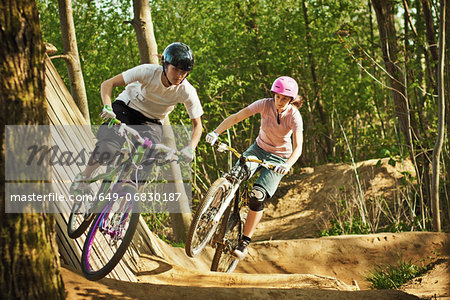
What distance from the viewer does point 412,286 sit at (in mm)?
5848

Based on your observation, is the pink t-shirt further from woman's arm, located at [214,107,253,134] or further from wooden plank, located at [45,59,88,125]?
wooden plank, located at [45,59,88,125]

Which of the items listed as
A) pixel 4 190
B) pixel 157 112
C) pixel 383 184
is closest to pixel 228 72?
pixel 383 184

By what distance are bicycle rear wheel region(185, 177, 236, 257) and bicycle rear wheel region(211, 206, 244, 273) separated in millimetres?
383

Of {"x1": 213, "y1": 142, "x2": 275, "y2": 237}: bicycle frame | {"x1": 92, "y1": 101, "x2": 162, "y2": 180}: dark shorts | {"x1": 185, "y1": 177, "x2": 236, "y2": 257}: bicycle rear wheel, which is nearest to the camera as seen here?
{"x1": 92, "y1": 101, "x2": 162, "y2": 180}: dark shorts

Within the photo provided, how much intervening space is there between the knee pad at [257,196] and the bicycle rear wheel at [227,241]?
245mm

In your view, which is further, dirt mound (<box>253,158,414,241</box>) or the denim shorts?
dirt mound (<box>253,158,414,241</box>)

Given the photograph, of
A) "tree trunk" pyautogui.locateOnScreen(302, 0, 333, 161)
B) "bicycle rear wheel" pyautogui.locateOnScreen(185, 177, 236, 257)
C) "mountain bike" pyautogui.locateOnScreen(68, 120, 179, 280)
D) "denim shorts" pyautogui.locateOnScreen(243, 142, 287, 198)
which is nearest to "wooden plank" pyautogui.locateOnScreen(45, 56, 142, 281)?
"mountain bike" pyautogui.locateOnScreen(68, 120, 179, 280)

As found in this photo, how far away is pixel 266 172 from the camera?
225 inches

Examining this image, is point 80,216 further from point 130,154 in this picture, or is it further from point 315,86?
point 315,86

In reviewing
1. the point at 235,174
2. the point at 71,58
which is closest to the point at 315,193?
the point at 71,58

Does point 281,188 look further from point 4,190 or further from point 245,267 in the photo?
point 4,190

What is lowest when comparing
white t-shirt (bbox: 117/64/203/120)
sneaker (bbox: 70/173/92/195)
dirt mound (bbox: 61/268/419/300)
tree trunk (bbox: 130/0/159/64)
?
dirt mound (bbox: 61/268/419/300)

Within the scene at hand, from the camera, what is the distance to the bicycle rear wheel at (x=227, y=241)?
580cm

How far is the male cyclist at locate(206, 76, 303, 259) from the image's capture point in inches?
212
